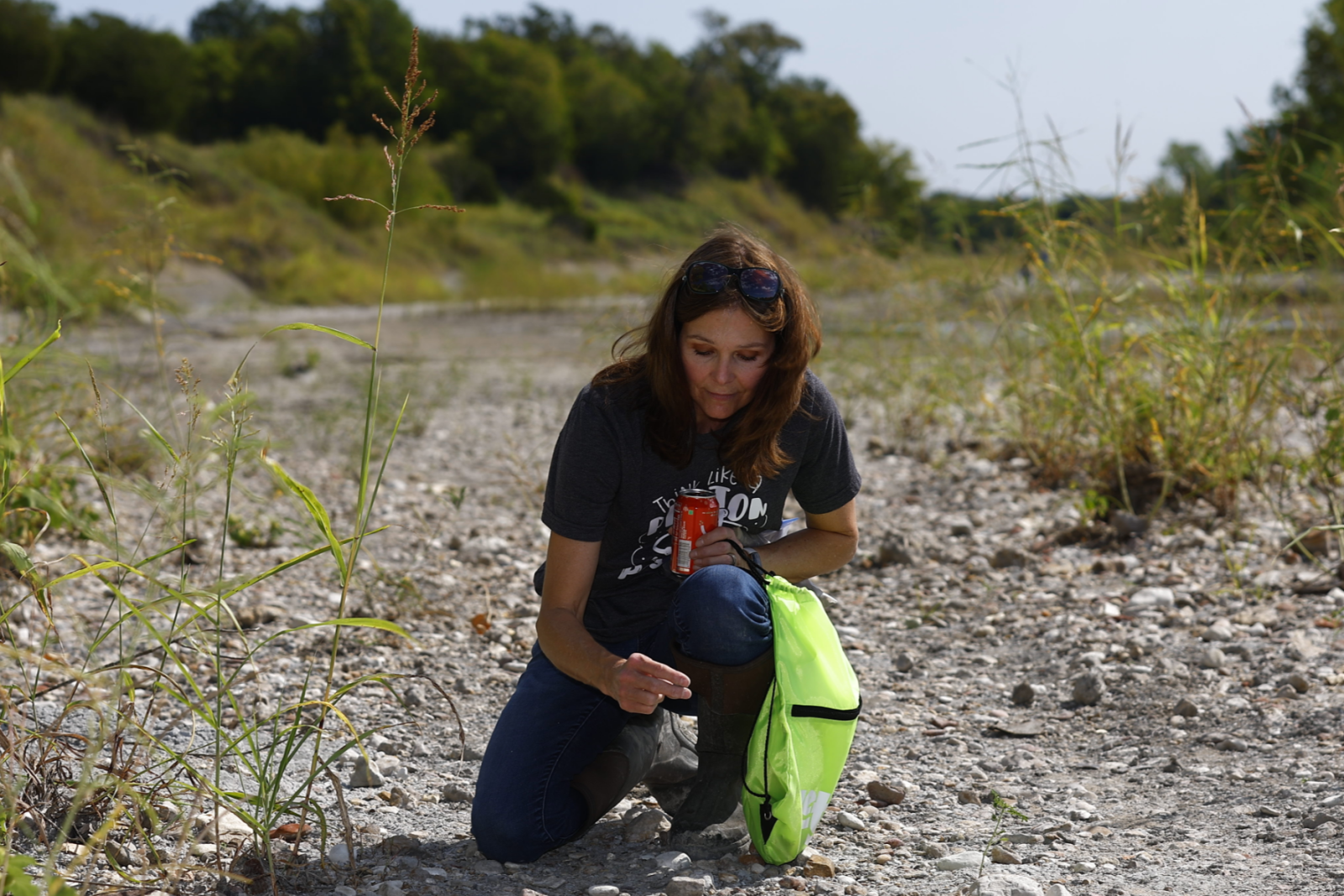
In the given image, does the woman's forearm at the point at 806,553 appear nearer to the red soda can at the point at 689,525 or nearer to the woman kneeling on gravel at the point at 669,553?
the woman kneeling on gravel at the point at 669,553

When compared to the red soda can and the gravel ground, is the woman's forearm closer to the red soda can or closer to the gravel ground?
the red soda can

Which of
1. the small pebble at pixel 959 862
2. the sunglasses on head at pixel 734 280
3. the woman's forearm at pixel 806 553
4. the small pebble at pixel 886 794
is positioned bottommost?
the small pebble at pixel 886 794

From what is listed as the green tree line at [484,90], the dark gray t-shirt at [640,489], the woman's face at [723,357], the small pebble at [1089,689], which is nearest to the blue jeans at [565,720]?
the dark gray t-shirt at [640,489]

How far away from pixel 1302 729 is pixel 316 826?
2149 millimetres

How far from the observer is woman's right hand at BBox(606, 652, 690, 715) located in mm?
1872

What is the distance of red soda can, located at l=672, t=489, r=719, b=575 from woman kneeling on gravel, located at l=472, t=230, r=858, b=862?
20 mm

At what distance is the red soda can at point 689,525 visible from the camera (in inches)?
86.7

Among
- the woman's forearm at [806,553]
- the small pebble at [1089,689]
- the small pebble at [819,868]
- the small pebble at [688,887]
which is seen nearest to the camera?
the small pebble at [688,887]

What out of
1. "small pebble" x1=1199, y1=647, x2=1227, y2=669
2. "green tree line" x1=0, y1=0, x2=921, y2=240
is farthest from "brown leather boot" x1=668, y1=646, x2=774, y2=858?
"green tree line" x1=0, y1=0, x2=921, y2=240

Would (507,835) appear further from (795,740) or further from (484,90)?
(484,90)

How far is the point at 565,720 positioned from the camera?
225 cm

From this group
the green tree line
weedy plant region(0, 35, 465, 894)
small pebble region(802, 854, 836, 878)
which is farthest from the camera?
the green tree line

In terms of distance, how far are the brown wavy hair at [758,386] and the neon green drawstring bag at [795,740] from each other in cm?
34

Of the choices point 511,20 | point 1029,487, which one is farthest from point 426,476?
point 511,20
